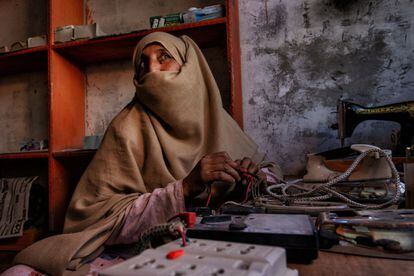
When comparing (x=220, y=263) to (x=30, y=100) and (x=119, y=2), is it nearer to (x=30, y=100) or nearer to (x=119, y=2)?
(x=119, y=2)

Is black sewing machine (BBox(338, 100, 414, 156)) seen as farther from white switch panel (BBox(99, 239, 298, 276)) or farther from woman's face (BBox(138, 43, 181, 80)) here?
white switch panel (BBox(99, 239, 298, 276))

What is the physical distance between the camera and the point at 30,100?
2541mm

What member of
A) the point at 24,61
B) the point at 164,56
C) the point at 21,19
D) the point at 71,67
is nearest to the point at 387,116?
the point at 164,56

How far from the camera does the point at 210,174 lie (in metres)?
0.99

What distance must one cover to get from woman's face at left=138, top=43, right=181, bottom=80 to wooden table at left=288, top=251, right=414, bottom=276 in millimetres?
1178

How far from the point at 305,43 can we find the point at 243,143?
767mm

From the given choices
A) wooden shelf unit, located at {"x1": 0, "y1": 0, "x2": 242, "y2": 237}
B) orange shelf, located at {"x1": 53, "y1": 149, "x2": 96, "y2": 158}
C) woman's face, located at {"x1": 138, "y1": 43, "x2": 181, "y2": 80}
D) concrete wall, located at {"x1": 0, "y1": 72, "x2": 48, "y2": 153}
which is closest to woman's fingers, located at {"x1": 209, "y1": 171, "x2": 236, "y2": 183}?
woman's face, located at {"x1": 138, "y1": 43, "x2": 181, "y2": 80}

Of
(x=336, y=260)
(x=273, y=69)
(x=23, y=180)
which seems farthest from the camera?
(x=23, y=180)

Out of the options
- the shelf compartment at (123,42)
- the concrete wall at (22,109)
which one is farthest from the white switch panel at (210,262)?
the concrete wall at (22,109)

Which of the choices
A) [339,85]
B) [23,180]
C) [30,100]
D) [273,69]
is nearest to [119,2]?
[30,100]

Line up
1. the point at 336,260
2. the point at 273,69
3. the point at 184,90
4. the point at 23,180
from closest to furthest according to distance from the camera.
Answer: the point at 336,260
the point at 184,90
the point at 273,69
the point at 23,180

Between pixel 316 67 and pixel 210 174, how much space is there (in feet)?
3.91

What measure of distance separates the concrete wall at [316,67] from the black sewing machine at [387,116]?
0.39m

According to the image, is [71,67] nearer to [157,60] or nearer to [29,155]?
[29,155]
